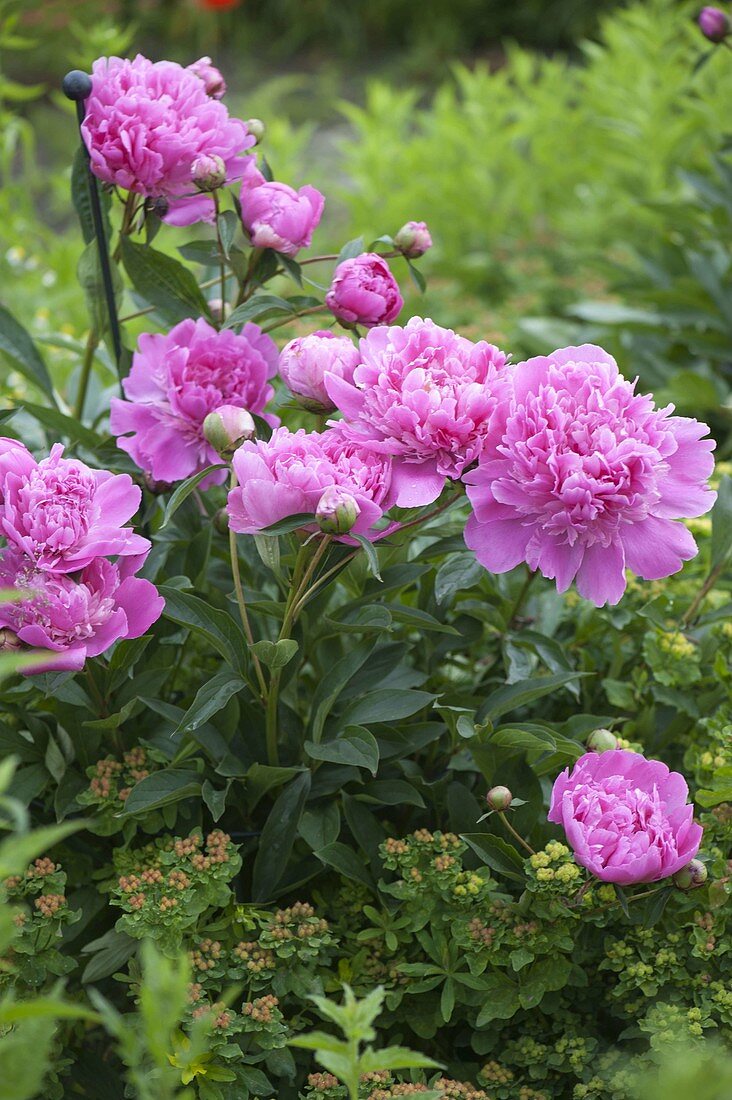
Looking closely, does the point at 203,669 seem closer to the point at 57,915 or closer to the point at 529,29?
the point at 57,915

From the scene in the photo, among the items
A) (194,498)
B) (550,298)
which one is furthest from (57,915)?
(550,298)

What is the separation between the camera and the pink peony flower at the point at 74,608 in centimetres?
95

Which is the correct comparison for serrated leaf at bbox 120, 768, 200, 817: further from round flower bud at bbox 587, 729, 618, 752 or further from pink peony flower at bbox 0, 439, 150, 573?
round flower bud at bbox 587, 729, 618, 752

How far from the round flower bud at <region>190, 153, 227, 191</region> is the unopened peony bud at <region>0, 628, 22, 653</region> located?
0.44 metres

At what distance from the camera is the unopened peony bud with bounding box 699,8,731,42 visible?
163cm

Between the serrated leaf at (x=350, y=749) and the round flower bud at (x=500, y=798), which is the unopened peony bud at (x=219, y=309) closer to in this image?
the serrated leaf at (x=350, y=749)

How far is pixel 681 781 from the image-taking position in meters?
1.02

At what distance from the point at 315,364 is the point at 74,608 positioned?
280mm

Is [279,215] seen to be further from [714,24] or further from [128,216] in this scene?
[714,24]

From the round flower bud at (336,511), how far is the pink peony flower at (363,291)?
0.81 feet

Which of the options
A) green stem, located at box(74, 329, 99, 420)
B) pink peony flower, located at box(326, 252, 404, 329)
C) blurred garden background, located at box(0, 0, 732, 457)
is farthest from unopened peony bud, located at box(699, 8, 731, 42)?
green stem, located at box(74, 329, 99, 420)

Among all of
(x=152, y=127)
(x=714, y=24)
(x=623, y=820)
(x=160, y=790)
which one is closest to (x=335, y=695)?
(x=160, y=790)

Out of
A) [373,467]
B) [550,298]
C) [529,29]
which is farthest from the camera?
[529,29]

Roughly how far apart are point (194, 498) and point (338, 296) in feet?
0.97
